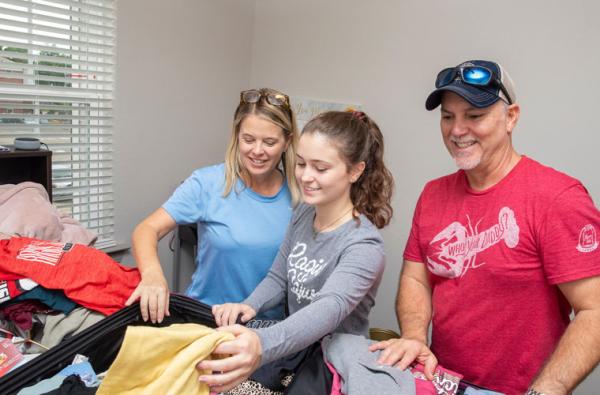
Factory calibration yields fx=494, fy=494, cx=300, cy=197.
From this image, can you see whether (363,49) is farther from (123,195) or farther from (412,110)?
(123,195)

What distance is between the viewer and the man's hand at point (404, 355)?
3.26ft

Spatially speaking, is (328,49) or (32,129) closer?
(32,129)

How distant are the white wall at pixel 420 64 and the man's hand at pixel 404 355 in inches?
62.3

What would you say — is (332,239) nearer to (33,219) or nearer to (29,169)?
(33,219)

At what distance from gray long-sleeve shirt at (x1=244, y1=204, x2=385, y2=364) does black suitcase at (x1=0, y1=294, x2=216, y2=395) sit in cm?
17

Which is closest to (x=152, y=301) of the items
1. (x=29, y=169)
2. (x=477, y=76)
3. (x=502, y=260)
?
(x=502, y=260)

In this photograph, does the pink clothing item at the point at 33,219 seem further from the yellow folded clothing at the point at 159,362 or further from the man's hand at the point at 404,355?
the man's hand at the point at 404,355

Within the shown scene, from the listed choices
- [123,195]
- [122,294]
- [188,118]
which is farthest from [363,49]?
[122,294]

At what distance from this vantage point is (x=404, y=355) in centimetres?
104

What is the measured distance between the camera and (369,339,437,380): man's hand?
99cm

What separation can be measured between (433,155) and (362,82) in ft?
2.03

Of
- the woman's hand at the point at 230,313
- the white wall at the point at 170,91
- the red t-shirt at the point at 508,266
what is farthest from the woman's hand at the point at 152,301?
the white wall at the point at 170,91

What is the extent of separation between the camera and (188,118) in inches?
122

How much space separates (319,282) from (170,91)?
2.09 metres
